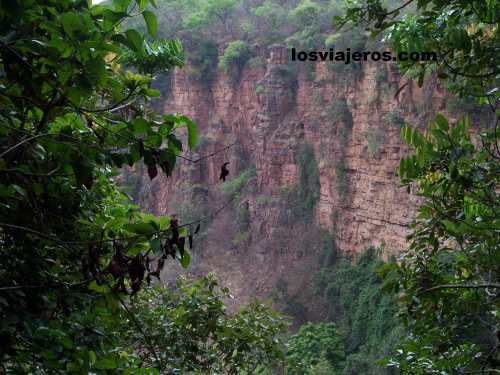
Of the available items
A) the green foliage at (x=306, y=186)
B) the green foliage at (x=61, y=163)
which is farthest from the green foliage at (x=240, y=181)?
the green foliage at (x=61, y=163)

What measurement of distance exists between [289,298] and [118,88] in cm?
1457

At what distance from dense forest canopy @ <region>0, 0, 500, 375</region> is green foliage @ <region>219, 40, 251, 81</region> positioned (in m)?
15.3

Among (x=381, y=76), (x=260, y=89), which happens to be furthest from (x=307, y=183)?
(x=381, y=76)

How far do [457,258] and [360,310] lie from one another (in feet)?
36.7

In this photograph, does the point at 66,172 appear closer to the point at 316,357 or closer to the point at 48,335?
the point at 48,335

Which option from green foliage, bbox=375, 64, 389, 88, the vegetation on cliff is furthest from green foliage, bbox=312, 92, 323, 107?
the vegetation on cliff

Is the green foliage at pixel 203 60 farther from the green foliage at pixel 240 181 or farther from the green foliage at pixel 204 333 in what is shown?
the green foliage at pixel 204 333

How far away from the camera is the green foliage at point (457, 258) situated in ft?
6.63

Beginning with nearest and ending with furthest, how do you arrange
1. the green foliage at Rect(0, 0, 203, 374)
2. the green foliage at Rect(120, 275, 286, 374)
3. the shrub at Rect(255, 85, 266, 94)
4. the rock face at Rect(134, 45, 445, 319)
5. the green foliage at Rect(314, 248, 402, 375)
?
the green foliage at Rect(0, 0, 203, 374), the green foliage at Rect(120, 275, 286, 374), the green foliage at Rect(314, 248, 402, 375), the rock face at Rect(134, 45, 445, 319), the shrub at Rect(255, 85, 266, 94)

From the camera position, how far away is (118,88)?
1476 millimetres

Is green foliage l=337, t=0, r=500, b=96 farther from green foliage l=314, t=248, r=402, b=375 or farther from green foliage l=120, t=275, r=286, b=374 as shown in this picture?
green foliage l=314, t=248, r=402, b=375

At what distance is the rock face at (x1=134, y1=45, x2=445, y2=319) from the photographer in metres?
13.1

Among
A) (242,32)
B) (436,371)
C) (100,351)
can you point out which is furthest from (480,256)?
(242,32)

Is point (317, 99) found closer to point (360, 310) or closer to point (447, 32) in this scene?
point (360, 310)
